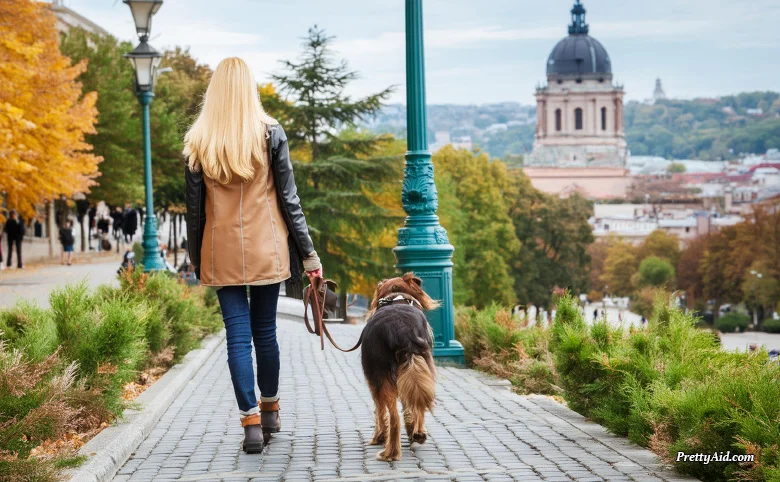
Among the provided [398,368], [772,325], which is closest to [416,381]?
[398,368]

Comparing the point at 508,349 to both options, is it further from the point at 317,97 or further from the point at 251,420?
the point at 317,97

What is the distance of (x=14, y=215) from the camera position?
36.5m

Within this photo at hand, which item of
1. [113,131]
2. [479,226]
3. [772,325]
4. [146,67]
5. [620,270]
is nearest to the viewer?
[146,67]

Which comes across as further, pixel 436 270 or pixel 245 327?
pixel 436 270

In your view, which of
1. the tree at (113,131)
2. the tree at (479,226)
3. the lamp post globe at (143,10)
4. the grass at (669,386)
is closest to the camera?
the grass at (669,386)

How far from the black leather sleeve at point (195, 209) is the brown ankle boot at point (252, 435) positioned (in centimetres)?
94

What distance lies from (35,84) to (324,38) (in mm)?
10887

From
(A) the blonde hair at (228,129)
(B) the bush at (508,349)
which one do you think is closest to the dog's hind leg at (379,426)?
(A) the blonde hair at (228,129)

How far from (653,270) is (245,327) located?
10755 cm

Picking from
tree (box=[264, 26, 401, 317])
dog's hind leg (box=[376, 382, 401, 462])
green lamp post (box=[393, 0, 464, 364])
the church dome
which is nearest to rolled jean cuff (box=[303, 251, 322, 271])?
dog's hind leg (box=[376, 382, 401, 462])

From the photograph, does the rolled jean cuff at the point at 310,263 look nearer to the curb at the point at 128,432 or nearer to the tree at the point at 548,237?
the curb at the point at 128,432

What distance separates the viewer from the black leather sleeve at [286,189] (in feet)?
22.7

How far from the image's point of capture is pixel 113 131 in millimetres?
47812

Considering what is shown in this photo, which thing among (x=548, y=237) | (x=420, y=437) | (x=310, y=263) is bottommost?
(x=548, y=237)
